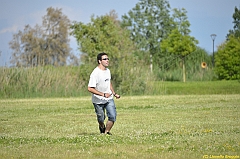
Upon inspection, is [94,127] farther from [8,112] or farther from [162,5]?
[162,5]

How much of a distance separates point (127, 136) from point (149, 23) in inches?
1847

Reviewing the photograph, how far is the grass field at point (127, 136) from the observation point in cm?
928

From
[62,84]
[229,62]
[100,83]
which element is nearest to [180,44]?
[229,62]

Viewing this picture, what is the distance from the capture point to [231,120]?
15406mm

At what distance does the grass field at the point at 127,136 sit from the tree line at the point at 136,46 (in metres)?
14.1

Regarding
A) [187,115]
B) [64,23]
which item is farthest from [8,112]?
[64,23]

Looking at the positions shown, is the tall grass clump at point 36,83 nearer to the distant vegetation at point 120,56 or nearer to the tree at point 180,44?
the distant vegetation at point 120,56

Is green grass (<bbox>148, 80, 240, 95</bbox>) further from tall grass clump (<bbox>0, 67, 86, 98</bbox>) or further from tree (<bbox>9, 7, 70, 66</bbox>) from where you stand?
tree (<bbox>9, 7, 70, 66</bbox>)

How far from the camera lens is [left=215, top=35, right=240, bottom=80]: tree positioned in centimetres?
4250

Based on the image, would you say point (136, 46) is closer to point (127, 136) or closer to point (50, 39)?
point (50, 39)

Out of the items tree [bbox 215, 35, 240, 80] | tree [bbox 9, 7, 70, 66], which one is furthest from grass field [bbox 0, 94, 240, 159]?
tree [bbox 9, 7, 70, 66]

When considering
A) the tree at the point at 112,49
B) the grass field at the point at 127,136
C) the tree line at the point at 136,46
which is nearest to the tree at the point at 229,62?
the tree line at the point at 136,46

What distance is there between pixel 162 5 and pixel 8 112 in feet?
128

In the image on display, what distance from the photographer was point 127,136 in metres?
11.7
